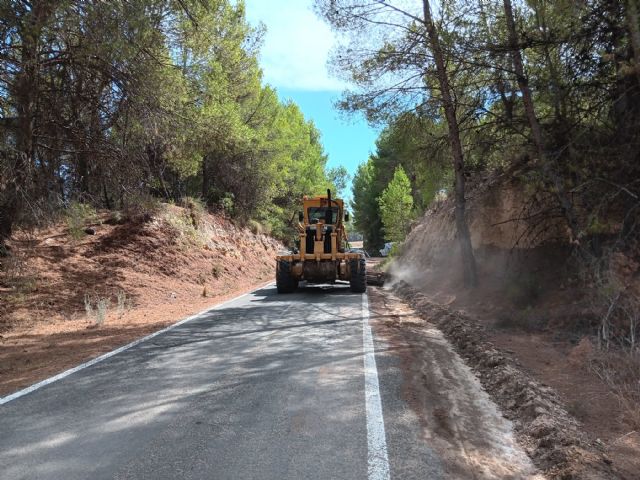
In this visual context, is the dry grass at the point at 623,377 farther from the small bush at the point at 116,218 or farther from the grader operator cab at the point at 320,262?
the small bush at the point at 116,218

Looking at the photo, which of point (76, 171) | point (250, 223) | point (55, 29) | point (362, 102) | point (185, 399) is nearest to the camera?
point (185, 399)

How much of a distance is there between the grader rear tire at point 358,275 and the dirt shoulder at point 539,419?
8.20 metres

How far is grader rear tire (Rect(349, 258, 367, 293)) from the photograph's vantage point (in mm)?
16391

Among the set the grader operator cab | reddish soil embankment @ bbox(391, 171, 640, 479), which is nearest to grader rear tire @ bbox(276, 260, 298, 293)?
the grader operator cab

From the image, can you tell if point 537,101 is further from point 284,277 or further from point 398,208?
point 398,208

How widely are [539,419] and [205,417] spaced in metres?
3.13

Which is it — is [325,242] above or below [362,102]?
below

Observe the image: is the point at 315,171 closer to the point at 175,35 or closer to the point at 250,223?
the point at 250,223

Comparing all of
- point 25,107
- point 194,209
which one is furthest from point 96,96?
point 194,209

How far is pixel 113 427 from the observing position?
4652mm

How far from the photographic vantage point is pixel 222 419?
15.8 feet

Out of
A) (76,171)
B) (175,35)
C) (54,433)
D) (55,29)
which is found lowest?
(54,433)

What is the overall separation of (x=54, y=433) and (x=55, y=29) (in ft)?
20.3

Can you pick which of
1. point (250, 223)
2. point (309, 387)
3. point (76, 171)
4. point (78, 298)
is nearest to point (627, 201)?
point (309, 387)
